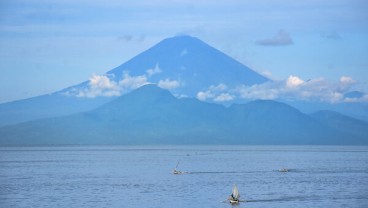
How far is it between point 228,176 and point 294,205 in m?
38.4

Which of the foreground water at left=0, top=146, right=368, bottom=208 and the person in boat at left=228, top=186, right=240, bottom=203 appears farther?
the foreground water at left=0, top=146, right=368, bottom=208

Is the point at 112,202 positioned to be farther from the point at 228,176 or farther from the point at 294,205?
the point at 228,176

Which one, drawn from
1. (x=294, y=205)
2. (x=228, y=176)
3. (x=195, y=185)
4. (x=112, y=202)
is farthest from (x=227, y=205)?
(x=228, y=176)

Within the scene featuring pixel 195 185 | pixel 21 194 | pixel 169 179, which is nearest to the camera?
pixel 21 194

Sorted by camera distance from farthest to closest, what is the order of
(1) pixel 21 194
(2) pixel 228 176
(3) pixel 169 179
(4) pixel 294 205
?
(2) pixel 228 176
(3) pixel 169 179
(1) pixel 21 194
(4) pixel 294 205

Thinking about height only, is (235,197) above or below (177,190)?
below

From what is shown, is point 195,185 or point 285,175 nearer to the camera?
point 195,185

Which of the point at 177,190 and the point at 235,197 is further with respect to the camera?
the point at 177,190

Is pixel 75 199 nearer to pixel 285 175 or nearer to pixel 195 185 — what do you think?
pixel 195 185

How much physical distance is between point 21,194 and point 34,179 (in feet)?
71.0

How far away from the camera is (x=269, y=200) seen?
6594 cm

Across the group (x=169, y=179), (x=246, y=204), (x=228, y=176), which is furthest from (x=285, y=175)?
(x=246, y=204)

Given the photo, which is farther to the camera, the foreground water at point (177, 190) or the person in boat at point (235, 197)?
the foreground water at point (177, 190)

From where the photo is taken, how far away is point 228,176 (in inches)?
3935
